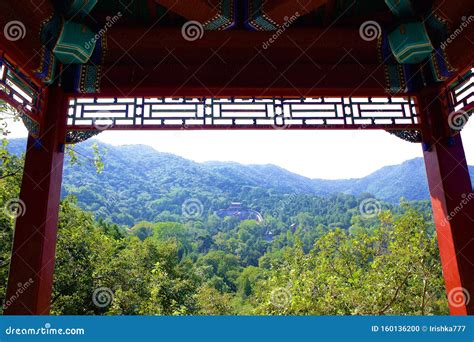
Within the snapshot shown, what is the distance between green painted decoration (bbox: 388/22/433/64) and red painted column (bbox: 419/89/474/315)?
472 mm

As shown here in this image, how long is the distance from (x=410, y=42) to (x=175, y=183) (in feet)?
330

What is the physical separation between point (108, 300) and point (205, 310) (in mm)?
8744

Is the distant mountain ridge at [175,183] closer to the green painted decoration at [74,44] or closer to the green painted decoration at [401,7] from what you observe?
the green painted decoration at [74,44]

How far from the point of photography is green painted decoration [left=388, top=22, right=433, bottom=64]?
3582 millimetres

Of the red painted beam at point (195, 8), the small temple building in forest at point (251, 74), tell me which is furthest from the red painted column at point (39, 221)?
the red painted beam at point (195, 8)

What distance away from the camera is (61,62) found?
383cm

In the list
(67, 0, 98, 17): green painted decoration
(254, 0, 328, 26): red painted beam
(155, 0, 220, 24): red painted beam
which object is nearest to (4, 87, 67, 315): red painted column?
(67, 0, 98, 17): green painted decoration

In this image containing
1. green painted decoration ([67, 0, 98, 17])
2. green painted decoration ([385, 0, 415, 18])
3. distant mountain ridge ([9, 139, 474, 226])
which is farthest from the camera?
distant mountain ridge ([9, 139, 474, 226])

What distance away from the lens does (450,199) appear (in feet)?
12.0

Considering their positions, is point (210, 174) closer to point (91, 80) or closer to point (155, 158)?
point (155, 158)

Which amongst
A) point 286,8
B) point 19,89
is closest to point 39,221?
point 19,89

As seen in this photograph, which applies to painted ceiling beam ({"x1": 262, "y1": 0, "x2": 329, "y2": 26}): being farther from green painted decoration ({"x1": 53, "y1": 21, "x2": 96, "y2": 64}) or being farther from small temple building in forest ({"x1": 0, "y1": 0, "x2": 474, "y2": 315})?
green painted decoration ({"x1": 53, "y1": 21, "x2": 96, "y2": 64})

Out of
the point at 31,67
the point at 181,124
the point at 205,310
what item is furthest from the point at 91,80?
the point at 205,310

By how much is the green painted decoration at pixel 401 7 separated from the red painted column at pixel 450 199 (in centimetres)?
87
